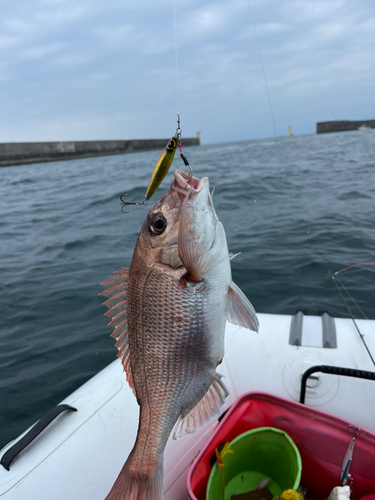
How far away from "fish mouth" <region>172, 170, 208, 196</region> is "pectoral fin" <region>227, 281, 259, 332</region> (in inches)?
18.1

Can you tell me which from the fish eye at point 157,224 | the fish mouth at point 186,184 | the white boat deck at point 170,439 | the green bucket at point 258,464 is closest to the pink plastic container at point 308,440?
the green bucket at point 258,464

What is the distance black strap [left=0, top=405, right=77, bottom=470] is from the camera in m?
2.38

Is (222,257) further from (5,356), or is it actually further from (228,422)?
(5,356)

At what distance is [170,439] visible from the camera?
2439mm

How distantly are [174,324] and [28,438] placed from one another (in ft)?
6.48

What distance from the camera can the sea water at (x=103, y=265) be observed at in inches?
174

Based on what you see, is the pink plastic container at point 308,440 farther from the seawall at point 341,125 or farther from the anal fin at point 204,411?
the seawall at point 341,125

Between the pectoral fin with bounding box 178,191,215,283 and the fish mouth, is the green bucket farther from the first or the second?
the fish mouth

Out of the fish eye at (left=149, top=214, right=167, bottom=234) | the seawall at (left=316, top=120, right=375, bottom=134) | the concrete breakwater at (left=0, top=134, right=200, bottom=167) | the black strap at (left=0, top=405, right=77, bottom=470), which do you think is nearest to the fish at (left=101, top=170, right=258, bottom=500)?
the fish eye at (left=149, top=214, right=167, bottom=234)

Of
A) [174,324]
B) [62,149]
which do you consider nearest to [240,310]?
[174,324]

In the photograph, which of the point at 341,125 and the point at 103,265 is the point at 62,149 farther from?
the point at 341,125

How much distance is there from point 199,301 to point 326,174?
48.5 ft

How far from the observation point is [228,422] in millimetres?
2297

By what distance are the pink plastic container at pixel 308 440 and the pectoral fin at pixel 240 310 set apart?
3.54ft
